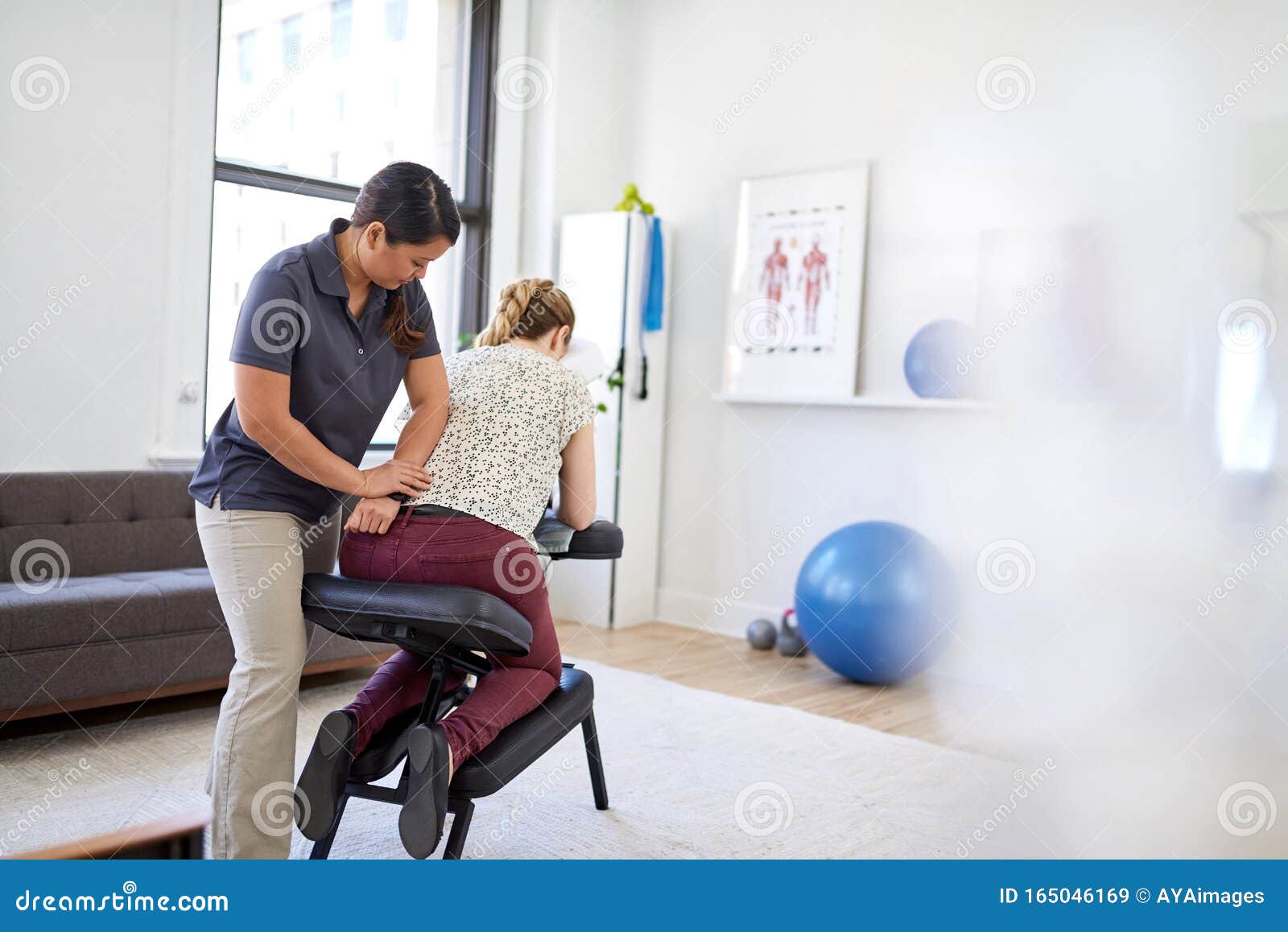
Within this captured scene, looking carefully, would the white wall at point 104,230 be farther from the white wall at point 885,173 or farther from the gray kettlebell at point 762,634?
the gray kettlebell at point 762,634

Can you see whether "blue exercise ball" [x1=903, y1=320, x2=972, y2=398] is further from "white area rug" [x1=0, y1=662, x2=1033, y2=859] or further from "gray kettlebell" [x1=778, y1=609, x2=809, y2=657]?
"white area rug" [x1=0, y1=662, x2=1033, y2=859]

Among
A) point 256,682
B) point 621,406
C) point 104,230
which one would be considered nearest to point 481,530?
point 256,682

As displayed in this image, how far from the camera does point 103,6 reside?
3.61 metres

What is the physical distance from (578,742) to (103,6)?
9.35 ft

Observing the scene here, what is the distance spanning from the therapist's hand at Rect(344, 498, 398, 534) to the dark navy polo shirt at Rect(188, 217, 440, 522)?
11 centimetres

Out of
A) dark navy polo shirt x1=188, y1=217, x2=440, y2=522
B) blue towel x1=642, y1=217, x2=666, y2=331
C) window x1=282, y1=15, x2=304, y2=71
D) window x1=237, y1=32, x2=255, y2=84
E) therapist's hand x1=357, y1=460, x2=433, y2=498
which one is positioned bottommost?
therapist's hand x1=357, y1=460, x2=433, y2=498

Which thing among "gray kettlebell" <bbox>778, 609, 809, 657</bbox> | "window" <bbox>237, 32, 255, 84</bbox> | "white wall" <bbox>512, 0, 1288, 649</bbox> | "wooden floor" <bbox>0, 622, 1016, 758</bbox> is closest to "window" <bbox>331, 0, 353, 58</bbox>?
"window" <bbox>237, 32, 255, 84</bbox>

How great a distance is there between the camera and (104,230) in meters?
3.65

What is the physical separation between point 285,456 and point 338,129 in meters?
3.02

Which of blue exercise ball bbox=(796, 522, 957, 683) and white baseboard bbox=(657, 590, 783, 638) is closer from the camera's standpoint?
blue exercise ball bbox=(796, 522, 957, 683)

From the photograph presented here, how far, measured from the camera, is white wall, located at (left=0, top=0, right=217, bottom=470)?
11.4 ft

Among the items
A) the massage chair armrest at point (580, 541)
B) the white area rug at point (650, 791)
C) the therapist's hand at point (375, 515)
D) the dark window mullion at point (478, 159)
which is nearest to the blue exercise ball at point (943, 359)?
the white area rug at point (650, 791)

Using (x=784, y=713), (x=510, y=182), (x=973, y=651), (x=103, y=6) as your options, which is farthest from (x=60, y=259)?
(x=973, y=651)
